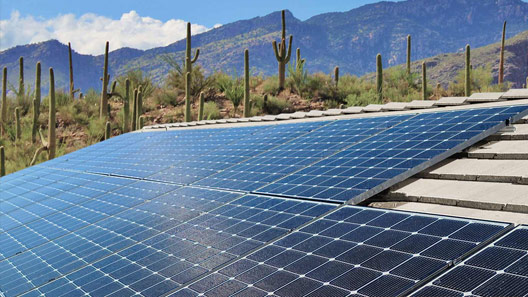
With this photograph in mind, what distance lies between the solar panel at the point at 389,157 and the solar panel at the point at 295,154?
11.8 inches

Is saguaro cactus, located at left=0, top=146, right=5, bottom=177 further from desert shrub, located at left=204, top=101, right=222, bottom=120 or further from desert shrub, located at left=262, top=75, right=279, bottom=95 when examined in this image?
desert shrub, located at left=262, top=75, right=279, bottom=95

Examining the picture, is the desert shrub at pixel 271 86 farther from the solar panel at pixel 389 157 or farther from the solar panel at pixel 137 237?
the solar panel at pixel 389 157

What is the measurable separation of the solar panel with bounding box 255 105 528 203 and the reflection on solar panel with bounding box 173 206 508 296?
99 cm

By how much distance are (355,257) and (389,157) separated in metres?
2.90

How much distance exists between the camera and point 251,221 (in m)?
6.11

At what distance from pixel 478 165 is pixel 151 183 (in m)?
5.29

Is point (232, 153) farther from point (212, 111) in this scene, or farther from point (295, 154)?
point (212, 111)

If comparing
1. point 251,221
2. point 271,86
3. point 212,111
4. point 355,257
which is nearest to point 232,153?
point 251,221

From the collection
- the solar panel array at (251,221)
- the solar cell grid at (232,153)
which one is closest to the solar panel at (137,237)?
the solar panel array at (251,221)

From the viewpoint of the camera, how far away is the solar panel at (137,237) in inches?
217

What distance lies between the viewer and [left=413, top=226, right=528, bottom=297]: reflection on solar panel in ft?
11.2

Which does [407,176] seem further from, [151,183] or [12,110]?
[12,110]

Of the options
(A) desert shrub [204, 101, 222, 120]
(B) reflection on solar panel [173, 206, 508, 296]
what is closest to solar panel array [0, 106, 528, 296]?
(B) reflection on solar panel [173, 206, 508, 296]

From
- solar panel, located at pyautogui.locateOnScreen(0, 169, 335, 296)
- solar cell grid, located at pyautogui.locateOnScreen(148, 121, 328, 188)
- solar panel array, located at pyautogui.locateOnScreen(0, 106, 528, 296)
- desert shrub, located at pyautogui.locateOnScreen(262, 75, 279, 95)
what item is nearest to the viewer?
solar panel array, located at pyautogui.locateOnScreen(0, 106, 528, 296)
